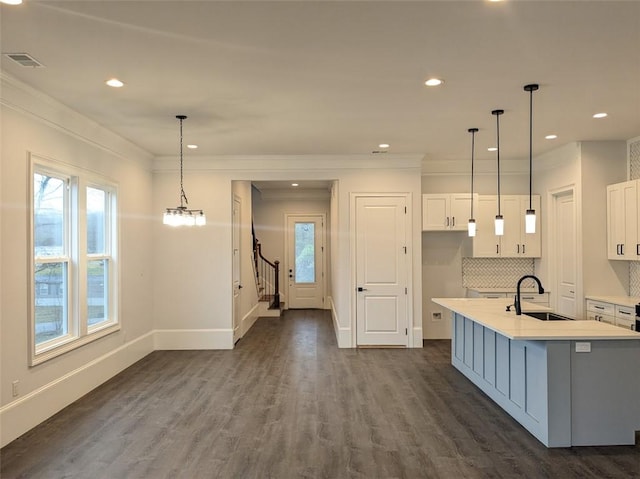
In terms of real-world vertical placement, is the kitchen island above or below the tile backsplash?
below

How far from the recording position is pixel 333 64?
3143 millimetres

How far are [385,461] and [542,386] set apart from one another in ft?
4.44

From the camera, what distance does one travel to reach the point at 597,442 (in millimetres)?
3281

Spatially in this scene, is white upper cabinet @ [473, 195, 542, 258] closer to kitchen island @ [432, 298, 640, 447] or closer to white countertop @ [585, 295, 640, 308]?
white countertop @ [585, 295, 640, 308]

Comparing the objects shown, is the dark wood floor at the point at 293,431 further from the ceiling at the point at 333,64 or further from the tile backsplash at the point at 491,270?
the ceiling at the point at 333,64

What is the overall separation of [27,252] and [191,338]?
10.5ft

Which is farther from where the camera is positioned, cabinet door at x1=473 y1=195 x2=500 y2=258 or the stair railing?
the stair railing

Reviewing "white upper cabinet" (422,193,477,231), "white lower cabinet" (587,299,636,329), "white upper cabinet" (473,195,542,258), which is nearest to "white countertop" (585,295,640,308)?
"white lower cabinet" (587,299,636,329)

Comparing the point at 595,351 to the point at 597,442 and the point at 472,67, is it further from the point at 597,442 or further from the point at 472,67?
the point at 472,67

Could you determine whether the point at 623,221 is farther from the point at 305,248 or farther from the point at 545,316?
the point at 305,248

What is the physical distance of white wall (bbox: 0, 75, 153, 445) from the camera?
11.1 ft

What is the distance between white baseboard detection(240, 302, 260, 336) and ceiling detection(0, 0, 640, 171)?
11.8ft

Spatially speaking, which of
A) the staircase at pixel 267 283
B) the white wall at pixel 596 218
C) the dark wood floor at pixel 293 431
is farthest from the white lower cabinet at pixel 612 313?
the staircase at pixel 267 283

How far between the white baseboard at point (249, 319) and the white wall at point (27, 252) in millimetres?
1975
